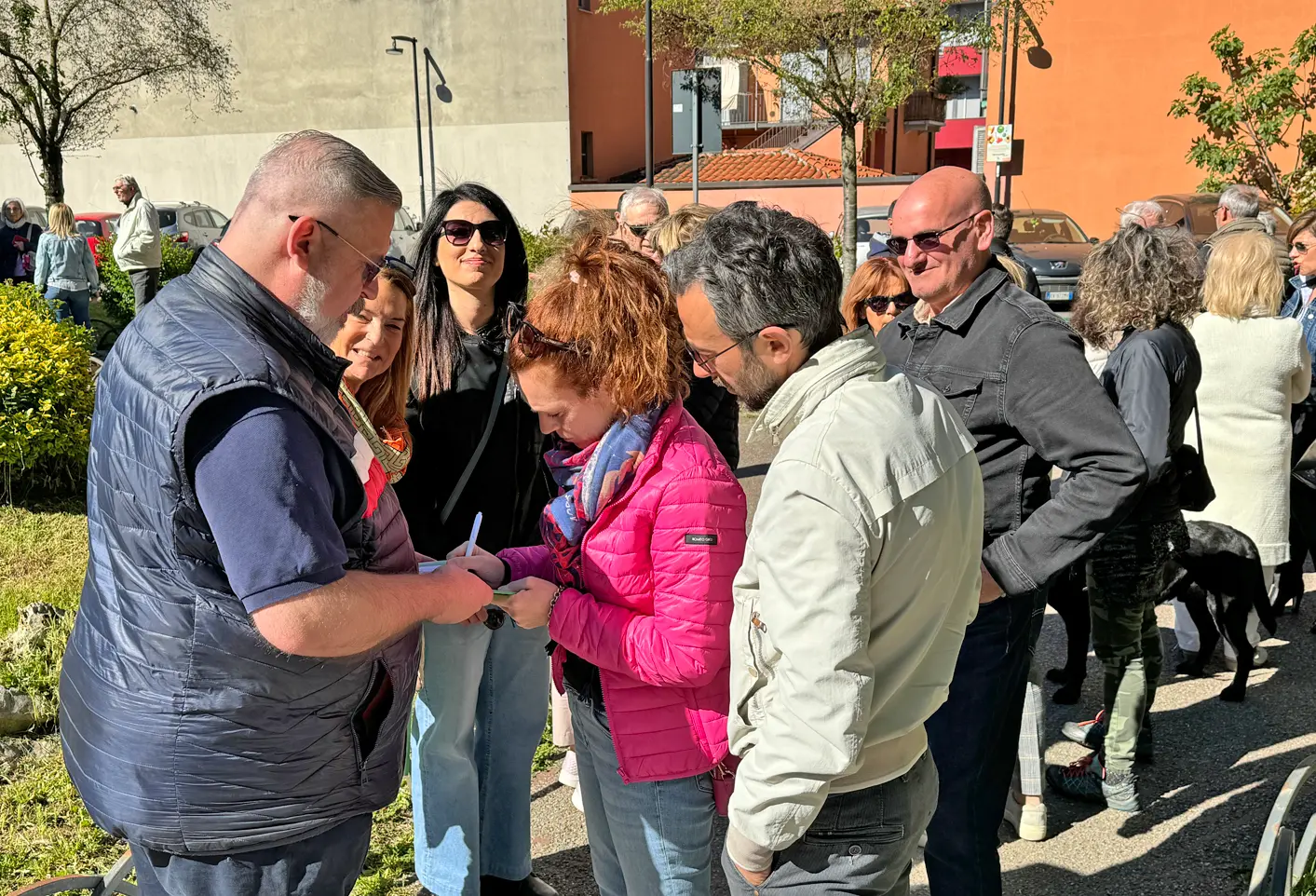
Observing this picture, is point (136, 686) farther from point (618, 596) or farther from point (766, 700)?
point (766, 700)

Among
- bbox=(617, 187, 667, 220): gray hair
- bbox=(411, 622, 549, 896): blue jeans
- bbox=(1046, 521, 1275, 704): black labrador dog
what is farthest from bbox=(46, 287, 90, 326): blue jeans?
bbox=(1046, 521, 1275, 704): black labrador dog

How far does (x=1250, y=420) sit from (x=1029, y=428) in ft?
8.63

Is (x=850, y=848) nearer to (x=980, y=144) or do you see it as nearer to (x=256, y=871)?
(x=256, y=871)

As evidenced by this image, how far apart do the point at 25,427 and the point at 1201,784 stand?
6138 mm

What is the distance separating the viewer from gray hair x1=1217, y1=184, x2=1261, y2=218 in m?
7.29

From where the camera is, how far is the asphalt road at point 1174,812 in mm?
3307

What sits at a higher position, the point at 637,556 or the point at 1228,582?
the point at 637,556

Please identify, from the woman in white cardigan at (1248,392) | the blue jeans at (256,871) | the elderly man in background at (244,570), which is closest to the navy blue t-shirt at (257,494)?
the elderly man in background at (244,570)

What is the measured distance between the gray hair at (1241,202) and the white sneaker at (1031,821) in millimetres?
5410

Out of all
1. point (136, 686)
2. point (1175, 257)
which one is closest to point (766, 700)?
point (136, 686)

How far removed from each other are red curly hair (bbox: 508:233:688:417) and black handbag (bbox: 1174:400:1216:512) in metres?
2.34

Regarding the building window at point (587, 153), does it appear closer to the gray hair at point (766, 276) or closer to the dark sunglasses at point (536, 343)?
the dark sunglasses at point (536, 343)

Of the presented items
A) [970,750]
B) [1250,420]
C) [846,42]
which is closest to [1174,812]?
[970,750]

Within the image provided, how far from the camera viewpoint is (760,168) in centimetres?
3147
